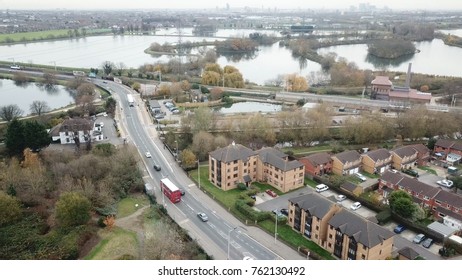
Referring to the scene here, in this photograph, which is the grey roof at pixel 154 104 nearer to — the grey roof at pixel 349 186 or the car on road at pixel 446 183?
the grey roof at pixel 349 186

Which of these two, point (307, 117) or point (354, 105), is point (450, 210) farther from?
point (354, 105)

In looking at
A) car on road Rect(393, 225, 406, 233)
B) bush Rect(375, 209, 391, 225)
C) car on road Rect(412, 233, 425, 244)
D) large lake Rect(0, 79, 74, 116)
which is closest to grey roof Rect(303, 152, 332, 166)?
bush Rect(375, 209, 391, 225)

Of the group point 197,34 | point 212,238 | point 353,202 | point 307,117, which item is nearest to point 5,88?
point 307,117

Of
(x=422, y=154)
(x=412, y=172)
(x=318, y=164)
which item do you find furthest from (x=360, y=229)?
(x=422, y=154)

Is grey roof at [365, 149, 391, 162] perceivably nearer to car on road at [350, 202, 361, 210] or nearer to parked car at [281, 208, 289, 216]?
car on road at [350, 202, 361, 210]

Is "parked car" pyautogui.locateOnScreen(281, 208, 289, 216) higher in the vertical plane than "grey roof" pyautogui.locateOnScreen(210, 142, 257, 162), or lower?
lower

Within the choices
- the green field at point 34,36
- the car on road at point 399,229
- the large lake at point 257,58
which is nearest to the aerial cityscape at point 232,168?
the car on road at point 399,229

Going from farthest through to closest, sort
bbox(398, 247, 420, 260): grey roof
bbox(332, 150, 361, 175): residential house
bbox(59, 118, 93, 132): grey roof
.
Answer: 1. bbox(59, 118, 93, 132): grey roof
2. bbox(332, 150, 361, 175): residential house
3. bbox(398, 247, 420, 260): grey roof
